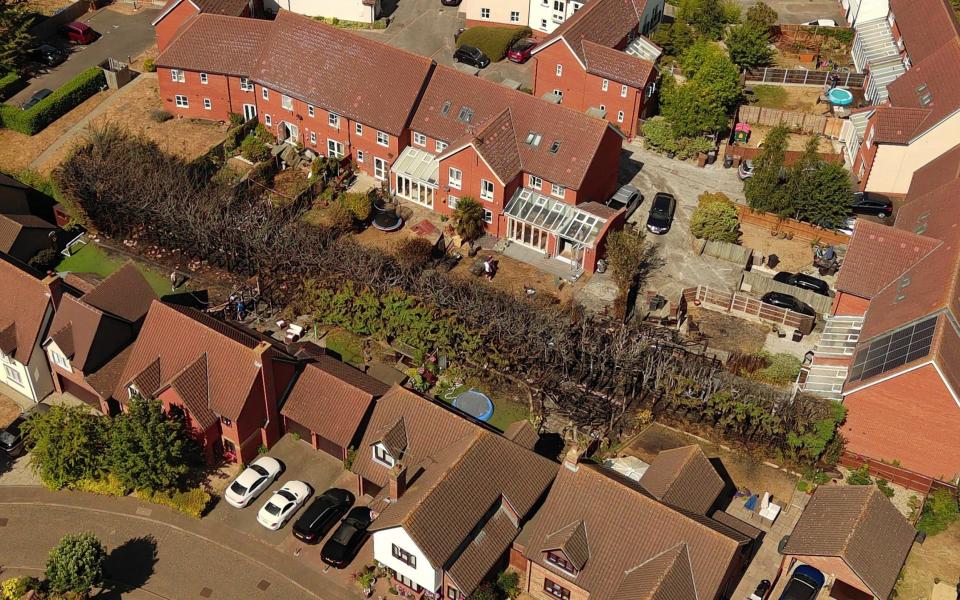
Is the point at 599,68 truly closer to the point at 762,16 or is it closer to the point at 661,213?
the point at 661,213

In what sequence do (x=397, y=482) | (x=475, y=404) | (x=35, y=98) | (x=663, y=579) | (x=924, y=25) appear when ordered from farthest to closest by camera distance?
1. (x=924, y=25)
2. (x=35, y=98)
3. (x=475, y=404)
4. (x=397, y=482)
5. (x=663, y=579)

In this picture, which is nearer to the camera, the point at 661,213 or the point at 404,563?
the point at 404,563

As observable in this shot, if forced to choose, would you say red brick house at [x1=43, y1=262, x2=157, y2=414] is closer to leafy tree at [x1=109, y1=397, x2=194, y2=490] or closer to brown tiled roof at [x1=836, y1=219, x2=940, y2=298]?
leafy tree at [x1=109, y1=397, x2=194, y2=490]

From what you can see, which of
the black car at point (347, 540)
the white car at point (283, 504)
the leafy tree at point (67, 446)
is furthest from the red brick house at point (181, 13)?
the black car at point (347, 540)

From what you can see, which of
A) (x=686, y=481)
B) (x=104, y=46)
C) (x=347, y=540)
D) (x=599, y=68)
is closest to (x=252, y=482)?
(x=347, y=540)

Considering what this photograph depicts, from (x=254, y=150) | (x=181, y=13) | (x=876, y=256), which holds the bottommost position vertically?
(x=254, y=150)

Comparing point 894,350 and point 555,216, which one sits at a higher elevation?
point 894,350

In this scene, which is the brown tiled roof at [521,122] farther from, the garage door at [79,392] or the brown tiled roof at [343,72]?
the garage door at [79,392]
